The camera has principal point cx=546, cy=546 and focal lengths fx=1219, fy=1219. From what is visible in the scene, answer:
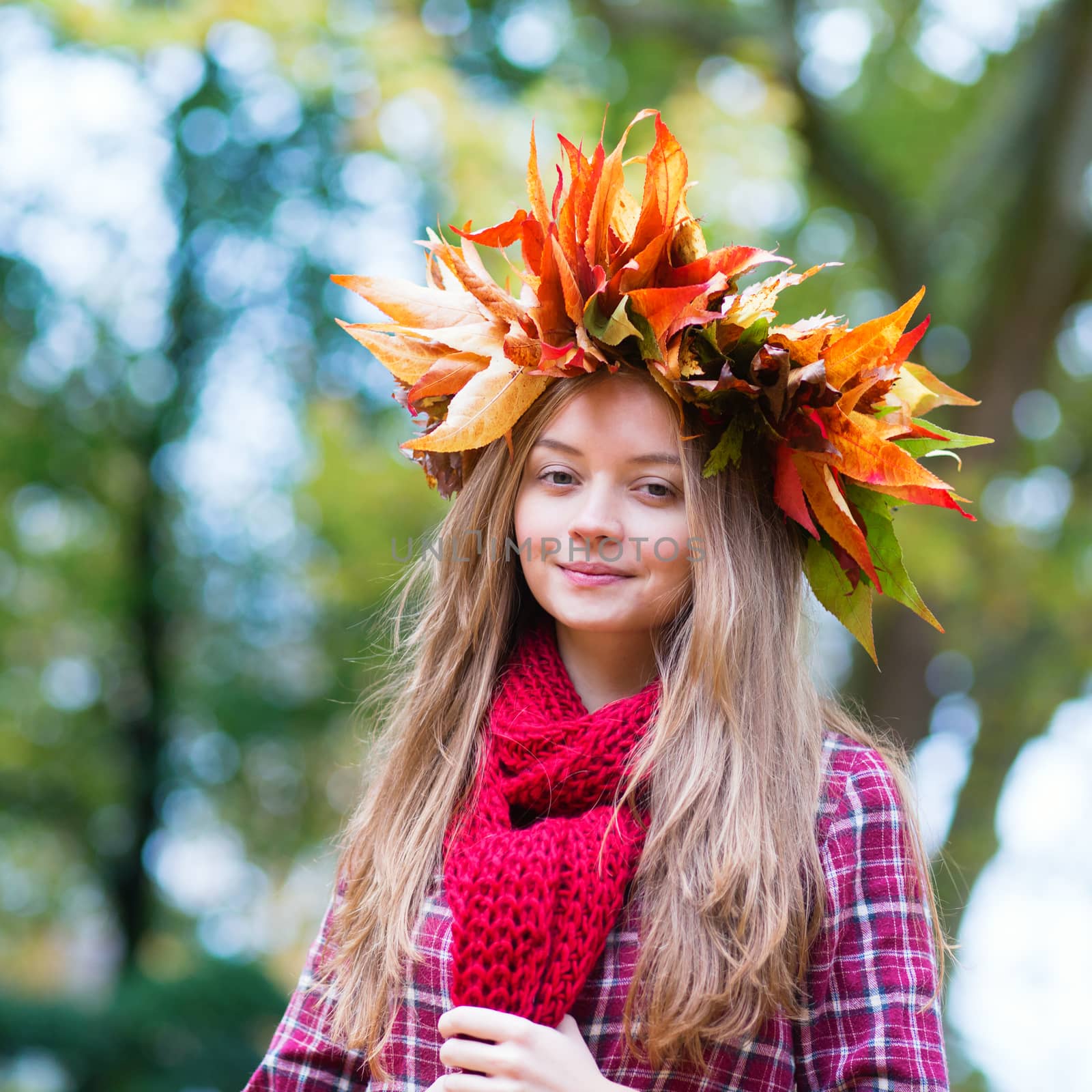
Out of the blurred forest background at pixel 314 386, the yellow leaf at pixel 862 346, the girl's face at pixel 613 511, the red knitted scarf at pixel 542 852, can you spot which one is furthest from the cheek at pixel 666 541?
the blurred forest background at pixel 314 386

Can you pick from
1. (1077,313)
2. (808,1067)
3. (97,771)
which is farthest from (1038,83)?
(97,771)

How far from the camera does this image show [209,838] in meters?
10.7

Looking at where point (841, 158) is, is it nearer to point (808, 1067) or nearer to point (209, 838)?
point (808, 1067)

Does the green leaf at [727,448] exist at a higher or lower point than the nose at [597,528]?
higher

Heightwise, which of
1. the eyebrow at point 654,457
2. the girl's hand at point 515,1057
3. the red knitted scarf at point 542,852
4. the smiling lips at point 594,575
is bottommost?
the girl's hand at point 515,1057

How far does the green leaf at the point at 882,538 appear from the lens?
1.88 metres

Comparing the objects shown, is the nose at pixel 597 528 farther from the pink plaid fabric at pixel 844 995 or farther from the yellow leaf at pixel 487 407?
the pink plaid fabric at pixel 844 995

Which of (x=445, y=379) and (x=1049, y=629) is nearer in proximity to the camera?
(x=445, y=379)

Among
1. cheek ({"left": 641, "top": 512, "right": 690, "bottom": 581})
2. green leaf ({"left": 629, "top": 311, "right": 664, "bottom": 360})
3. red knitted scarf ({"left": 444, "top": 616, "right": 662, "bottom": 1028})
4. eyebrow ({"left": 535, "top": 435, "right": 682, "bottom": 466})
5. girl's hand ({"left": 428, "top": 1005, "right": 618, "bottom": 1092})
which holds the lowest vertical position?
girl's hand ({"left": 428, "top": 1005, "right": 618, "bottom": 1092})

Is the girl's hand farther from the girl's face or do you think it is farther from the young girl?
the girl's face

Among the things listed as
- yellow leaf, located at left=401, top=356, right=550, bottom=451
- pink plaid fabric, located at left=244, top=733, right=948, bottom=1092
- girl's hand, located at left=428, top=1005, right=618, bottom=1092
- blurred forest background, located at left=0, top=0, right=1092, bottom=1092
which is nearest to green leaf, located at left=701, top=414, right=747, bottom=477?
yellow leaf, located at left=401, top=356, right=550, bottom=451

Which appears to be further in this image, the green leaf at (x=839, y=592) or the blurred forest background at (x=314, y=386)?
the blurred forest background at (x=314, y=386)

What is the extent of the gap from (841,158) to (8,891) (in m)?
9.87

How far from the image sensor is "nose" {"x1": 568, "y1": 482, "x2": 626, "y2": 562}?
1.82 metres
